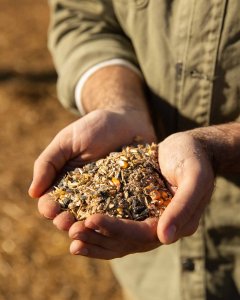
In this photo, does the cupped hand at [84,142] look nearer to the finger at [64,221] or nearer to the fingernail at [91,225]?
the finger at [64,221]

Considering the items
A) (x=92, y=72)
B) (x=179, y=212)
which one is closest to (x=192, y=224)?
(x=179, y=212)

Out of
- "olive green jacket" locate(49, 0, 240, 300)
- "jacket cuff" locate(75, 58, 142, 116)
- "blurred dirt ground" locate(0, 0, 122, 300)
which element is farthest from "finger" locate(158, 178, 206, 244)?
"blurred dirt ground" locate(0, 0, 122, 300)

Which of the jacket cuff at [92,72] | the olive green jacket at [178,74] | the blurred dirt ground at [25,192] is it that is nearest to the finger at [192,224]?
the olive green jacket at [178,74]

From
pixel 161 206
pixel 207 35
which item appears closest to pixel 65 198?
pixel 161 206

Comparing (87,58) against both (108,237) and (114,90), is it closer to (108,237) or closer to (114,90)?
(114,90)

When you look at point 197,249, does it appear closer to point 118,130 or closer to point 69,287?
point 118,130

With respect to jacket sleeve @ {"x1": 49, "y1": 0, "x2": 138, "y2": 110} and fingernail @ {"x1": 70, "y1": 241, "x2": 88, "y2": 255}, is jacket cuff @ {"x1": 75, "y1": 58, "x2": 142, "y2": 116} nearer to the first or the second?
jacket sleeve @ {"x1": 49, "y1": 0, "x2": 138, "y2": 110}
